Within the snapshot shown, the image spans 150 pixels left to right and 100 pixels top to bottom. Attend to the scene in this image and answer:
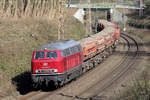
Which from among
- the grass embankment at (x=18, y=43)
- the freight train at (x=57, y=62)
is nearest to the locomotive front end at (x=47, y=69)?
the freight train at (x=57, y=62)

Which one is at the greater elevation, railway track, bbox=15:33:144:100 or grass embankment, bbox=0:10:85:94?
grass embankment, bbox=0:10:85:94

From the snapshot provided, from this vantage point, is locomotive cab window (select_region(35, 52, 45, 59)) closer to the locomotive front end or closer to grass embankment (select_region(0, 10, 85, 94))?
the locomotive front end

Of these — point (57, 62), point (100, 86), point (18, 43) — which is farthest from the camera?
point (18, 43)

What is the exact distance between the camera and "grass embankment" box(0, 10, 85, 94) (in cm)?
2131

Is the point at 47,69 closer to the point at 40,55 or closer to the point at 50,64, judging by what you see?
the point at 50,64

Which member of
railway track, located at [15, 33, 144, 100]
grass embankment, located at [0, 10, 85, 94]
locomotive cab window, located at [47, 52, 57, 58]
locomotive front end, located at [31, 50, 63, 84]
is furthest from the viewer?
grass embankment, located at [0, 10, 85, 94]

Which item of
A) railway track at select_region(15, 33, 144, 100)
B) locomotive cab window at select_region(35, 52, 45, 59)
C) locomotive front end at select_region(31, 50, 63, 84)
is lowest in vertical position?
railway track at select_region(15, 33, 144, 100)

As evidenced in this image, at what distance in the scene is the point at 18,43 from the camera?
1064 inches

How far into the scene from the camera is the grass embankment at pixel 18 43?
21.3m

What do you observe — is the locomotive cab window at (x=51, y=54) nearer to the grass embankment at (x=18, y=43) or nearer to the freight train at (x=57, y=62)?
the freight train at (x=57, y=62)

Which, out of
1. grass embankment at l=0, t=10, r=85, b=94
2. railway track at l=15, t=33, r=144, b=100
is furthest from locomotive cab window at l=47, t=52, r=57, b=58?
grass embankment at l=0, t=10, r=85, b=94

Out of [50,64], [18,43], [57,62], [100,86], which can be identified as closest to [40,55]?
[50,64]

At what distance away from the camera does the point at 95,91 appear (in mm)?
19453

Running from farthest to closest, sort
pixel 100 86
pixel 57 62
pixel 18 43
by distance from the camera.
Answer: pixel 18 43 → pixel 100 86 → pixel 57 62
